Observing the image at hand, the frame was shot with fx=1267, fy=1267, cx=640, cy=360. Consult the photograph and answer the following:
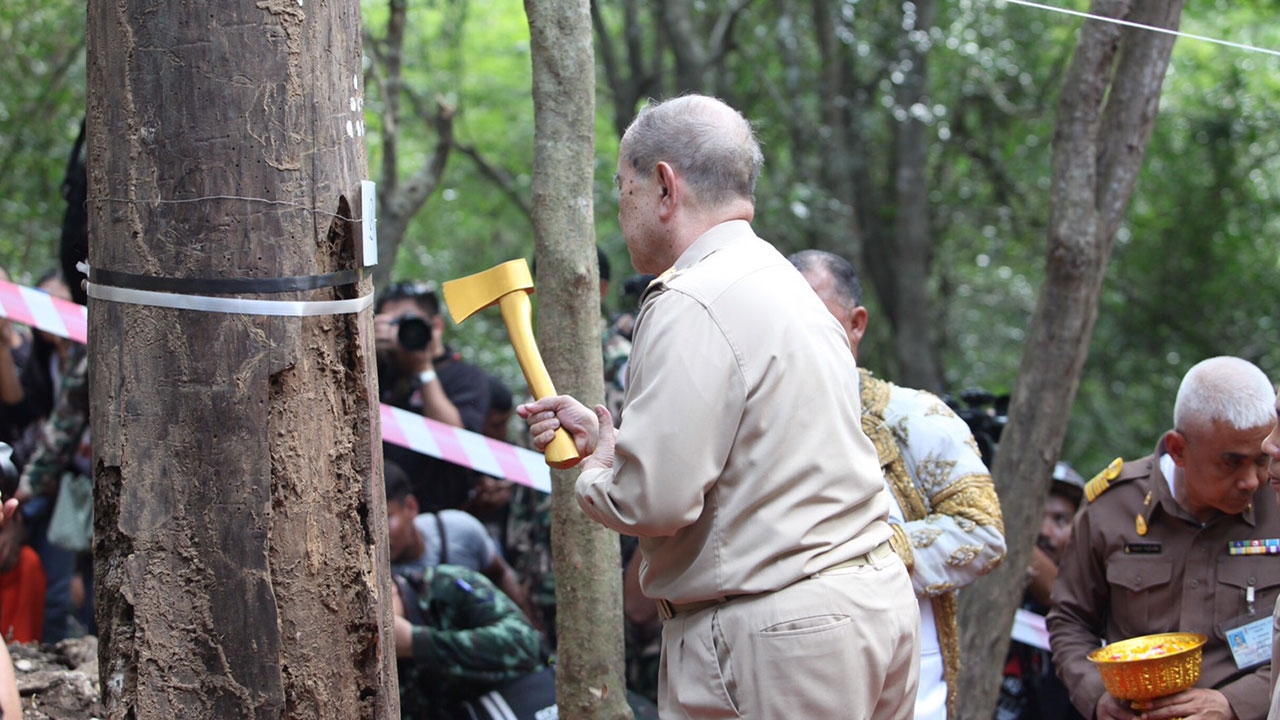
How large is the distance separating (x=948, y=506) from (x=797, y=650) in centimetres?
129

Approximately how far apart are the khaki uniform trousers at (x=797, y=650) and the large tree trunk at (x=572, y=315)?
3.02ft

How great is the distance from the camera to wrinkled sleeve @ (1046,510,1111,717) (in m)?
3.74

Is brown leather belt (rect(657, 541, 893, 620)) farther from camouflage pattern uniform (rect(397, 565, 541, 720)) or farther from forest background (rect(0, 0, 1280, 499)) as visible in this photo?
forest background (rect(0, 0, 1280, 499))

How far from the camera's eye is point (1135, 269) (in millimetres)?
11070

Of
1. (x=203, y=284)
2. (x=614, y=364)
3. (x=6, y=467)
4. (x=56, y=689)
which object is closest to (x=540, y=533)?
(x=614, y=364)

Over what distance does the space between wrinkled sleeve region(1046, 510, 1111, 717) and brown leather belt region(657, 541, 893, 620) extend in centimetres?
156

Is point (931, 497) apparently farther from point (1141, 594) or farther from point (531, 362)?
point (531, 362)

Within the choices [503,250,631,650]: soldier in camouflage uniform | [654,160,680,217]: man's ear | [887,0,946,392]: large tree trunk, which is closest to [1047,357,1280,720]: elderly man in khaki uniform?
[654,160,680,217]: man's ear

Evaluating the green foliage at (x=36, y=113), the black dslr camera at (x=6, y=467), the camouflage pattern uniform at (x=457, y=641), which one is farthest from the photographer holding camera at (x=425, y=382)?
the green foliage at (x=36, y=113)

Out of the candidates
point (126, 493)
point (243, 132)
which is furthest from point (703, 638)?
point (243, 132)

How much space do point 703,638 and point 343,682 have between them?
68 cm

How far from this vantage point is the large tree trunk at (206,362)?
88.0 inches

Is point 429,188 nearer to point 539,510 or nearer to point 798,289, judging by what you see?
point 539,510

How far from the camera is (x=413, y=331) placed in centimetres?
549
